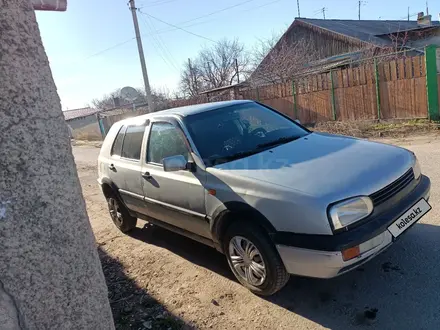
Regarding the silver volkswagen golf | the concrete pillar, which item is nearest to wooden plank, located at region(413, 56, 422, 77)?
the silver volkswagen golf

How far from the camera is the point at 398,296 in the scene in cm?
275

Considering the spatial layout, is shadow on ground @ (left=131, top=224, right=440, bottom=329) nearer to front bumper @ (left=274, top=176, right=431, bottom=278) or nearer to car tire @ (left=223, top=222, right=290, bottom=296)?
car tire @ (left=223, top=222, right=290, bottom=296)

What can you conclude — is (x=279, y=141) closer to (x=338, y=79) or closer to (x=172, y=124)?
(x=172, y=124)

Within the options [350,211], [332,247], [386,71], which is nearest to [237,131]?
[350,211]

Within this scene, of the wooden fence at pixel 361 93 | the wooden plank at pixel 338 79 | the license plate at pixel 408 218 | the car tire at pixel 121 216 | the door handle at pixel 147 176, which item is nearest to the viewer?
the license plate at pixel 408 218

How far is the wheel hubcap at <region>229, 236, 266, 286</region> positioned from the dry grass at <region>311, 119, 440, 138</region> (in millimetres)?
7973

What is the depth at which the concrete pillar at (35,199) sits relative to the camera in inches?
48.9

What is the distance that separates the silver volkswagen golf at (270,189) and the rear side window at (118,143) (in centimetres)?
39

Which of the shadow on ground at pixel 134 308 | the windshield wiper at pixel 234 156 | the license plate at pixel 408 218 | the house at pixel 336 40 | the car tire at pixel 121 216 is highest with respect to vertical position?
the house at pixel 336 40

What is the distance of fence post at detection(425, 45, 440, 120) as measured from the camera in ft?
30.8

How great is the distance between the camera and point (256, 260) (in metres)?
2.97

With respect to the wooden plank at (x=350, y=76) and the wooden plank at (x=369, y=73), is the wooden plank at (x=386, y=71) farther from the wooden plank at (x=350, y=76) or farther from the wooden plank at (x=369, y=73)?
the wooden plank at (x=350, y=76)

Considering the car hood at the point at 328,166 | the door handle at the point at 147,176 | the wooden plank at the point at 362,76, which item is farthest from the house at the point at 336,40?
the car hood at the point at 328,166

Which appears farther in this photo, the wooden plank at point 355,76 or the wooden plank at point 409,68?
the wooden plank at point 355,76
